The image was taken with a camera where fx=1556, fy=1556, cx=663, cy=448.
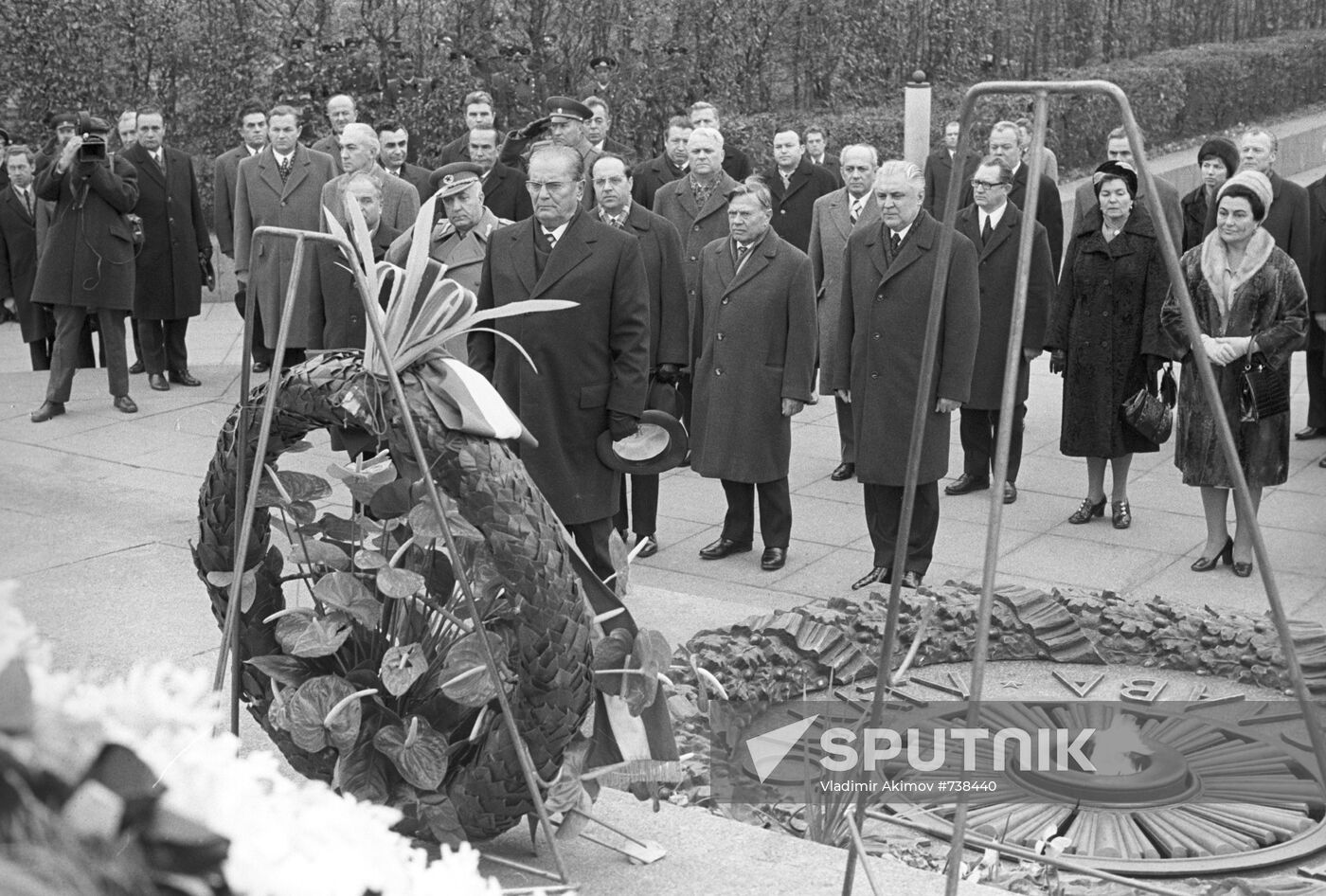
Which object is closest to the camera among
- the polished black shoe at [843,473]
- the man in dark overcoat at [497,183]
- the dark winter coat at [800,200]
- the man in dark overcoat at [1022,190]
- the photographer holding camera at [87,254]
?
the polished black shoe at [843,473]

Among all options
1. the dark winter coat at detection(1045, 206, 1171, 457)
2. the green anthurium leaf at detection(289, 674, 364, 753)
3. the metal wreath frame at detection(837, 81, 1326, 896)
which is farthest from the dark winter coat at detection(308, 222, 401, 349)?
the metal wreath frame at detection(837, 81, 1326, 896)

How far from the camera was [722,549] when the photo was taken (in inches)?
280

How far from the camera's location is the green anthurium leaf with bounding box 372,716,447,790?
3375 mm

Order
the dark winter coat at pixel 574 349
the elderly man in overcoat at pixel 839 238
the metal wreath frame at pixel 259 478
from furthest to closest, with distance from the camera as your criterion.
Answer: the elderly man in overcoat at pixel 839 238, the dark winter coat at pixel 574 349, the metal wreath frame at pixel 259 478

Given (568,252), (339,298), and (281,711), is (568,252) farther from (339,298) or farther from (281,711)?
(281,711)

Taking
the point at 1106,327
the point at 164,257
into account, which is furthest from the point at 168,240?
the point at 1106,327

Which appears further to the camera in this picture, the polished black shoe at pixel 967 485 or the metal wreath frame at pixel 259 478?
the polished black shoe at pixel 967 485

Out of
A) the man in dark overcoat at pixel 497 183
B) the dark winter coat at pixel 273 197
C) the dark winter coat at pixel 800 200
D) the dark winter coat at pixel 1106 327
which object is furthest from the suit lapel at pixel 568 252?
the dark winter coat at pixel 800 200

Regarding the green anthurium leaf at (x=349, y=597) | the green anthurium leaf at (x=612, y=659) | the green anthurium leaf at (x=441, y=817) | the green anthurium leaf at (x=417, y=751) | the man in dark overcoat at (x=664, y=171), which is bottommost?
the green anthurium leaf at (x=441, y=817)

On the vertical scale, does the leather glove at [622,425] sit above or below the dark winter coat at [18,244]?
below

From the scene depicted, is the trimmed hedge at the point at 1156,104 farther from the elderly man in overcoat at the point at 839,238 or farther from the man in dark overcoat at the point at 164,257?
the elderly man in overcoat at the point at 839,238

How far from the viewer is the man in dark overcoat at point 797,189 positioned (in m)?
10.6

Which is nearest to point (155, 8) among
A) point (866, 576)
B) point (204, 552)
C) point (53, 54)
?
point (53, 54)

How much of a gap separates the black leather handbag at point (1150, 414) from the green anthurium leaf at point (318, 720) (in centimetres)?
490
